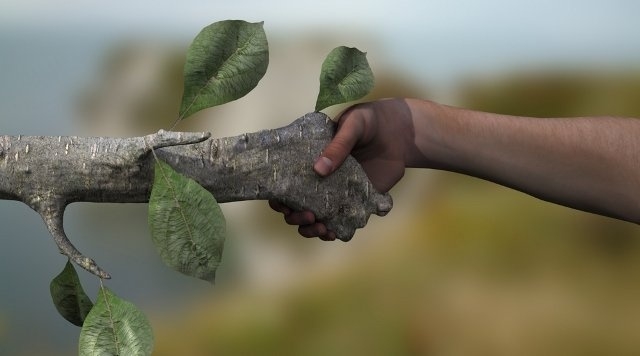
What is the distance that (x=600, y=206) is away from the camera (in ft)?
3.24

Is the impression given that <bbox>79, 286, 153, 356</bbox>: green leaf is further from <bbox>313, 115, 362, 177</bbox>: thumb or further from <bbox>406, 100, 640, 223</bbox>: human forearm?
<bbox>406, 100, 640, 223</bbox>: human forearm

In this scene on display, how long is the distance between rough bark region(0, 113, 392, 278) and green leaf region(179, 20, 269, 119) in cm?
6

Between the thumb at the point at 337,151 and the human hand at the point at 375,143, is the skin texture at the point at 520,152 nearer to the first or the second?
the human hand at the point at 375,143

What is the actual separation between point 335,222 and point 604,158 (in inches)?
16.7

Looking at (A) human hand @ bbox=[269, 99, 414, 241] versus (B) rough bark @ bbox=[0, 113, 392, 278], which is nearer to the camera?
(B) rough bark @ bbox=[0, 113, 392, 278]

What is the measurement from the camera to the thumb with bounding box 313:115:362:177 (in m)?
0.81

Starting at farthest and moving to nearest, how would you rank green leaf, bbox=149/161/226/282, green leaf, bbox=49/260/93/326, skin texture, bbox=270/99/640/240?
skin texture, bbox=270/99/640/240
green leaf, bbox=49/260/93/326
green leaf, bbox=149/161/226/282

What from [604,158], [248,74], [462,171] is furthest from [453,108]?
[248,74]

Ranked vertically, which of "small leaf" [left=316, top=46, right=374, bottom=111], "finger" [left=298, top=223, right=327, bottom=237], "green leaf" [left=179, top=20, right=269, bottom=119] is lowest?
"finger" [left=298, top=223, right=327, bottom=237]

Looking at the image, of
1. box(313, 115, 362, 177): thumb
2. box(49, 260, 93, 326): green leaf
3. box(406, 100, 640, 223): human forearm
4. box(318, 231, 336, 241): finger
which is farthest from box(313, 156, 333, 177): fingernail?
box(49, 260, 93, 326): green leaf

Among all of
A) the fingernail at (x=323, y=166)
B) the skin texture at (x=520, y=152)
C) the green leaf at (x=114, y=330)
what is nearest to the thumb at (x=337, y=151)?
the fingernail at (x=323, y=166)

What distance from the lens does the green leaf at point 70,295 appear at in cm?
80

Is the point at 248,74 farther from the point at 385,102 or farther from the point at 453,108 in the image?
Answer: the point at 453,108

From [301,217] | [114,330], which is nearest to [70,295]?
[114,330]
